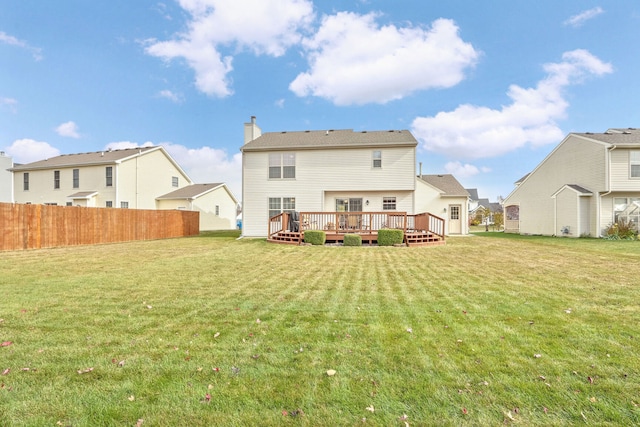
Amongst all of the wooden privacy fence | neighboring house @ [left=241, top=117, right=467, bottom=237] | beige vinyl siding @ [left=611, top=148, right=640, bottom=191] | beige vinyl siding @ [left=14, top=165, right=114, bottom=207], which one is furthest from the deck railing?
beige vinyl siding @ [left=14, top=165, right=114, bottom=207]

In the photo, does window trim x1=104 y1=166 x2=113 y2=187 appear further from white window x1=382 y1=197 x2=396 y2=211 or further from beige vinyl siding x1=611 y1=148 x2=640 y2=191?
beige vinyl siding x1=611 y1=148 x2=640 y2=191

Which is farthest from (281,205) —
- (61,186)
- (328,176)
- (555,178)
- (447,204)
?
(61,186)

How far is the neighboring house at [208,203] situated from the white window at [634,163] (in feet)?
98.5

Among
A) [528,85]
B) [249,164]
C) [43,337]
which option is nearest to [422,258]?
[43,337]

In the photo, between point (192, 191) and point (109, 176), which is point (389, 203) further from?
point (109, 176)

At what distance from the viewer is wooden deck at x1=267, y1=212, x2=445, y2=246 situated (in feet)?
44.7

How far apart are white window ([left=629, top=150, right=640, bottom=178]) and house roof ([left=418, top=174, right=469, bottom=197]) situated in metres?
8.56

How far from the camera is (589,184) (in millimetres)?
17438

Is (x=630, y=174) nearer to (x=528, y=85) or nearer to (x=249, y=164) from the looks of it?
(x=528, y=85)

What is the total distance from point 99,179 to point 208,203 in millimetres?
8326

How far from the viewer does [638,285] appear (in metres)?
5.54

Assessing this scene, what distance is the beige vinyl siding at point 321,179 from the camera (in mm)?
16344

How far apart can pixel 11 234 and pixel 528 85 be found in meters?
26.7

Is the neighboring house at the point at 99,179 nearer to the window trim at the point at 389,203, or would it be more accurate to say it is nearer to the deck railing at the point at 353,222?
the deck railing at the point at 353,222
